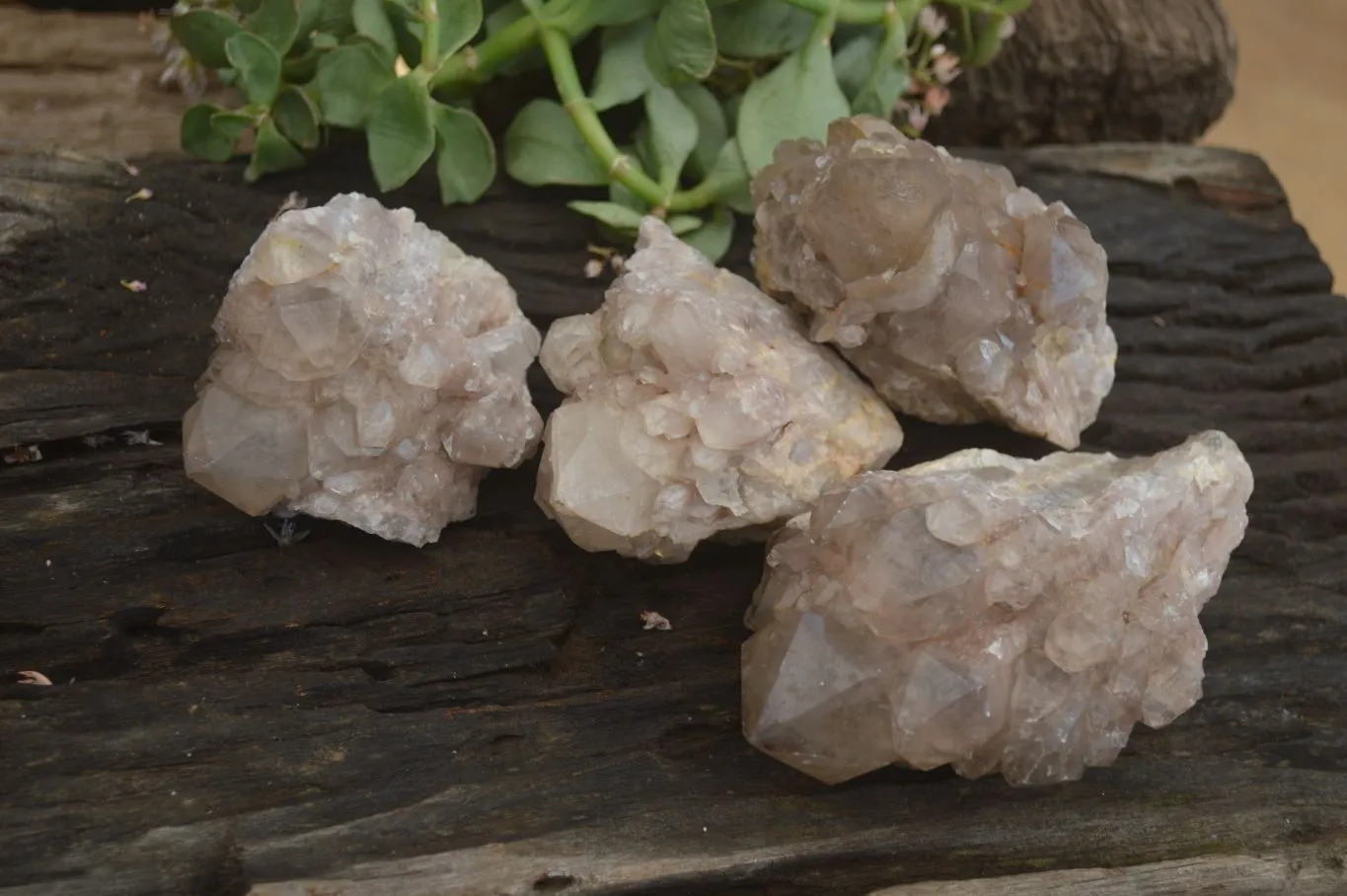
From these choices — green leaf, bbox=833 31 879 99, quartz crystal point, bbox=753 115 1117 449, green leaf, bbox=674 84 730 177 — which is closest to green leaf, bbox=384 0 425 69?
green leaf, bbox=674 84 730 177

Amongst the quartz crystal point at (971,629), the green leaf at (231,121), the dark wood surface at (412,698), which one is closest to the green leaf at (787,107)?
the dark wood surface at (412,698)

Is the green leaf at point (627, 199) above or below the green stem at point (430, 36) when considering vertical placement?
below

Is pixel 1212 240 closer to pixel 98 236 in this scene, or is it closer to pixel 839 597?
pixel 839 597

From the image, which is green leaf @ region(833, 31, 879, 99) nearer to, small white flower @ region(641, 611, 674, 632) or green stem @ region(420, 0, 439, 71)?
green stem @ region(420, 0, 439, 71)

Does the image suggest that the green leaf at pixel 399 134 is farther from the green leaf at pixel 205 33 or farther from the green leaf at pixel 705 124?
the green leaf at pixel 705 124

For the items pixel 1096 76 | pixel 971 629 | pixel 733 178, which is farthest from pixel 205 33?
pixel 1096 76

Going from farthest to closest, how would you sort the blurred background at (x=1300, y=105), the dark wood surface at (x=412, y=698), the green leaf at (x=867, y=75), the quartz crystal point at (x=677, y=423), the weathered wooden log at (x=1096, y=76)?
the blurred background at (x=1300, y=105) → the weathered wooden log at (x=1096, y=76) → the green leaf at (x=867, y=75) → the quartz crystal point at (x=677, y=423) → the dark wood surface at (x=412, y=698)

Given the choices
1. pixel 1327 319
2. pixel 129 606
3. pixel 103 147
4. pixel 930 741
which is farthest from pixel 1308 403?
pixel 103 147

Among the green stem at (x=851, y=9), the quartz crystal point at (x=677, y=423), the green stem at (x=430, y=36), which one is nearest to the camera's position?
the quartz crystal point at (x=677, y=423)

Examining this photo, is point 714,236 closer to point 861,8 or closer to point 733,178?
point 733,178
